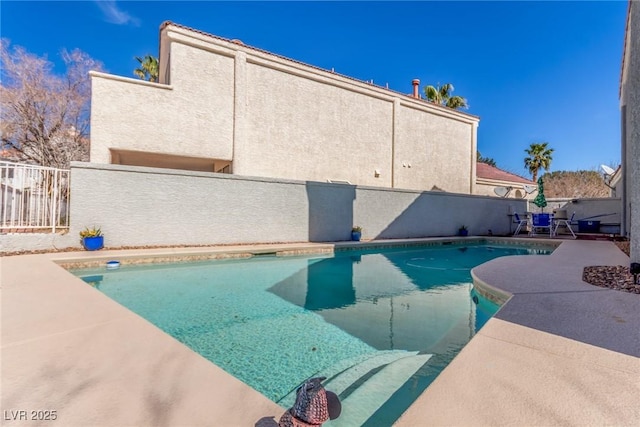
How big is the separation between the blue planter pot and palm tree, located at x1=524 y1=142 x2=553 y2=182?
109 feet

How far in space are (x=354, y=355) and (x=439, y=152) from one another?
15.8 meters

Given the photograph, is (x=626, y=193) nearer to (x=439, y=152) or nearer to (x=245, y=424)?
(x=439, y=152)

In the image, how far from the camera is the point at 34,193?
840 centimetres

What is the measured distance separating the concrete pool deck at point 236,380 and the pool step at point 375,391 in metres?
0.56

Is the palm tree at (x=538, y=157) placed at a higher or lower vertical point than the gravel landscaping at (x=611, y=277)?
higher

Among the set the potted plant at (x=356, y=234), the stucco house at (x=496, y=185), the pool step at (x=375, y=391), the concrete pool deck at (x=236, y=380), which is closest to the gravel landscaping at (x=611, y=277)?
the concrete pool deck at (x=236, y=380)

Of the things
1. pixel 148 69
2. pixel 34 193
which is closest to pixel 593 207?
pixel 34 193

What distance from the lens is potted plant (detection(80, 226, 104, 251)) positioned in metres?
7.70

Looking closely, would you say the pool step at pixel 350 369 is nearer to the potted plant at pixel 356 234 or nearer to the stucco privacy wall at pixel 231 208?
the stucco privacy wall at pixel 231 208

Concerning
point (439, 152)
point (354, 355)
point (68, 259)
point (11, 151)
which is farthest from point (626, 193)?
point (11, 151)

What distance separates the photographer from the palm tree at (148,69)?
2350 centimetres

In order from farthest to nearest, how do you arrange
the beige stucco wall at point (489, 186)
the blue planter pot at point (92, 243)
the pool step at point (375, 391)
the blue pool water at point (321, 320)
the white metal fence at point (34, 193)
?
the beige stucco wall at point (489, 186), the blue planter pot at point (92, 243), the white metal fence at point (34, 193), the blue pool water at point (321, 320), the pool step at point (375, 391)

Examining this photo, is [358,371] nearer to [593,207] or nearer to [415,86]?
[415,86]

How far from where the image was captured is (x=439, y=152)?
54.9 feet
